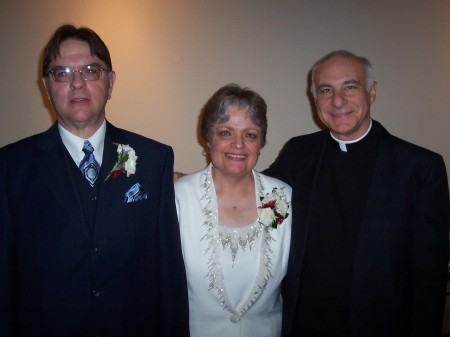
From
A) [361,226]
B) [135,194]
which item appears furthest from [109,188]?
[361,226]

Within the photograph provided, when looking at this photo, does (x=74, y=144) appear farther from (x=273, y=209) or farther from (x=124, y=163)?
(x=273, y=209)

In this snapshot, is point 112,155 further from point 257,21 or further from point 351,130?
point 257,21

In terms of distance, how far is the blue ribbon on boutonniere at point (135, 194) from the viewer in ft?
4.74

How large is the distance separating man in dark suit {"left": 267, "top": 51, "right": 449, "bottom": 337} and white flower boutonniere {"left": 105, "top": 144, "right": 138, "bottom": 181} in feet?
3.61

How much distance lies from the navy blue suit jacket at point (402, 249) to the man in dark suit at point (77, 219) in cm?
118

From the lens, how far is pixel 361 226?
1778 mm

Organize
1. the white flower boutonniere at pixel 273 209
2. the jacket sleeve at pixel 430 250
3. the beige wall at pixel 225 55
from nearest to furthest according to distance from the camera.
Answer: the jacket sleeve at pixel 430 250 → the white flower boutonniere at pixel 273 209 → the beige wall at pixel 225 55

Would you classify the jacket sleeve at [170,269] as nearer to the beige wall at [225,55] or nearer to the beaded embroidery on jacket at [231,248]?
the beaded embroidery on jacket at [231,248]

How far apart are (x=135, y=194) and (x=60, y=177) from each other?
33 cm

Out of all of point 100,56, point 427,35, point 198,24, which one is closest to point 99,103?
point 100,56

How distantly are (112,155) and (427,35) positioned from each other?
352 cm

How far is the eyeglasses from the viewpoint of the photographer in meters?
1.39

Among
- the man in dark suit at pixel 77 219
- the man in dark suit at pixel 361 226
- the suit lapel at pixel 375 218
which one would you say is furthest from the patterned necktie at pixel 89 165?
the suit lapel at pixel 375 218

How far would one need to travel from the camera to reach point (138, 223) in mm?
1464
